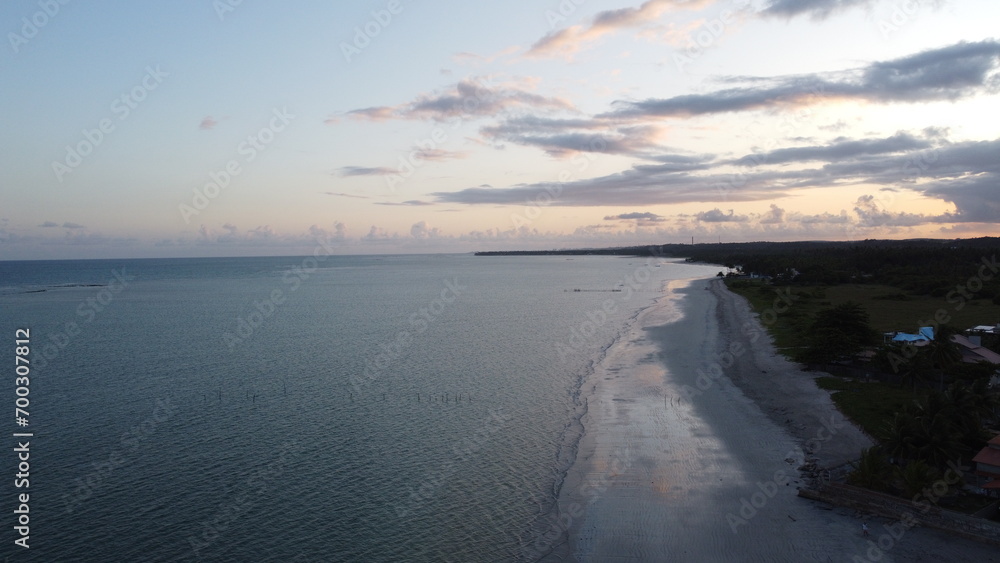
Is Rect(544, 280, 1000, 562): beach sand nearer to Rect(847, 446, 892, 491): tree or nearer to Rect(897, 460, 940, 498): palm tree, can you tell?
Rect(847, 446, 892, 491): tree

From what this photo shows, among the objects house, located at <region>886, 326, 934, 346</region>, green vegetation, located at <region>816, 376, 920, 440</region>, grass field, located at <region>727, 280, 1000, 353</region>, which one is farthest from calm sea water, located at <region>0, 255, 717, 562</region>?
house, located at <region>886, 326, 934, 346</region>

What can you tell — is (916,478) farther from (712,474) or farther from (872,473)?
(712,474)

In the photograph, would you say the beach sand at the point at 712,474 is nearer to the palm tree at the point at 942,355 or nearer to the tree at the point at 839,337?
the tree at the point at 839,337

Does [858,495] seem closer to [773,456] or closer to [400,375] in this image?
[773,456]

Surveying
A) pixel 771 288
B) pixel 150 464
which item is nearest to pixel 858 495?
pixel 150 464

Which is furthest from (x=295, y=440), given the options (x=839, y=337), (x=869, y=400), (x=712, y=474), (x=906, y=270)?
(x=906, y=270)

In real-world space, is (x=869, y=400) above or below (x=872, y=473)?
below

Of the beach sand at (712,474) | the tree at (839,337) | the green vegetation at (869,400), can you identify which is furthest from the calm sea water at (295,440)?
the tree at (839,337)
